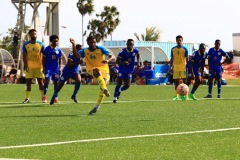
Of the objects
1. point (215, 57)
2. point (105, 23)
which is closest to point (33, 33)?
point (215, 57)

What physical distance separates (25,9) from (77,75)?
4020cm

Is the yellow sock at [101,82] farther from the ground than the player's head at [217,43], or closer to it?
closer to it

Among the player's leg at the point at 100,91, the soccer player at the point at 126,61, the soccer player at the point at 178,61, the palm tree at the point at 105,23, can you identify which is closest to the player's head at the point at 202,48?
the soccer player at the point at 178,61

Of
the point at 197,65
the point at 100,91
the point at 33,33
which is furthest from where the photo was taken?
the point at 197,65

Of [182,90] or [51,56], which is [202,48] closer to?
[182,90]

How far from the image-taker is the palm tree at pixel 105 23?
372 ft

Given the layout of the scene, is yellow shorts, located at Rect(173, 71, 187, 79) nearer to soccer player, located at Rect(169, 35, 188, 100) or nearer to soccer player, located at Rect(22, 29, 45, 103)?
soccer player, located at Rect(169, 35, 188, 100)

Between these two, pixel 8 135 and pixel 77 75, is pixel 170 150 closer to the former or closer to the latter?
pixel 8 135

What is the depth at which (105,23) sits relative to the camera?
113750 mm

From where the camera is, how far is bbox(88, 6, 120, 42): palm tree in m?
113

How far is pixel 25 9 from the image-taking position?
63.6 meters

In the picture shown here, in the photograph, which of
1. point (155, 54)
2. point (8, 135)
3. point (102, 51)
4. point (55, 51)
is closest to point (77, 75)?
point (55, 51)

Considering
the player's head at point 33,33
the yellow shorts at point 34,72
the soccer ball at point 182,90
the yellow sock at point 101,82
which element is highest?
the player's head at point 33,33

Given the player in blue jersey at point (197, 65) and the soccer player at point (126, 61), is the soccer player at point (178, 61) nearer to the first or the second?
the player in blue jersey at point (197, 65)
